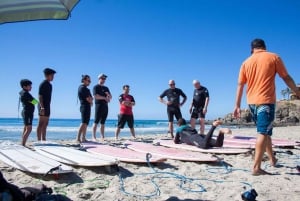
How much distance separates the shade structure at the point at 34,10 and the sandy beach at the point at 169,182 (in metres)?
2.04

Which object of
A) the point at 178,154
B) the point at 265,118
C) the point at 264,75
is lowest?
the point at 178,154

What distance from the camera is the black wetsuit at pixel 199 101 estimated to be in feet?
32.4

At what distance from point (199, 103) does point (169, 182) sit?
583 centimetres

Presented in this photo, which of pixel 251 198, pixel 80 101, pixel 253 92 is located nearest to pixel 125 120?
pixel 80 101

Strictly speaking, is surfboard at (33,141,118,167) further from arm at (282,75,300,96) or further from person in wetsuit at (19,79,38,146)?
arm at (282,75,300,96)

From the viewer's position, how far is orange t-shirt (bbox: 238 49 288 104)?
4.62 m

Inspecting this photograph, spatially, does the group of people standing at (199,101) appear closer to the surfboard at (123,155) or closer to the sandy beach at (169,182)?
the sandy beach at (169,182)

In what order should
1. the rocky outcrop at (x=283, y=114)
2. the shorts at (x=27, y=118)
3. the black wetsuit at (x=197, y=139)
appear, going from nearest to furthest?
the black wetsuit at (x=197, y=139)
the shorts at (x=27, y=118)
the rocky outcrop at (x=283, y=114)

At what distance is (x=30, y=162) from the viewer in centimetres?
491

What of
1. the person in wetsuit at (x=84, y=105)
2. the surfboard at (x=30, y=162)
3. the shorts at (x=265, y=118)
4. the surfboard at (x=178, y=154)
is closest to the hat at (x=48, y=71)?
the person in wetsuit at (x=84, y=105)

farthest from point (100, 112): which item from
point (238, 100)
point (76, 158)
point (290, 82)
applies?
point (290, 82)

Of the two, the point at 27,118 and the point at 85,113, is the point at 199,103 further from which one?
the point at 27,118

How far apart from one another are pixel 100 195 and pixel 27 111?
170 inches

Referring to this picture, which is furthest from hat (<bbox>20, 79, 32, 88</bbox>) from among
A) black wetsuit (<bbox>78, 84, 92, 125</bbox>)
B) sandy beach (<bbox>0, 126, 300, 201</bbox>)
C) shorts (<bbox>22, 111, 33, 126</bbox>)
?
sandy beach (<bbox>0, 126, 300, 201</bbox>)
